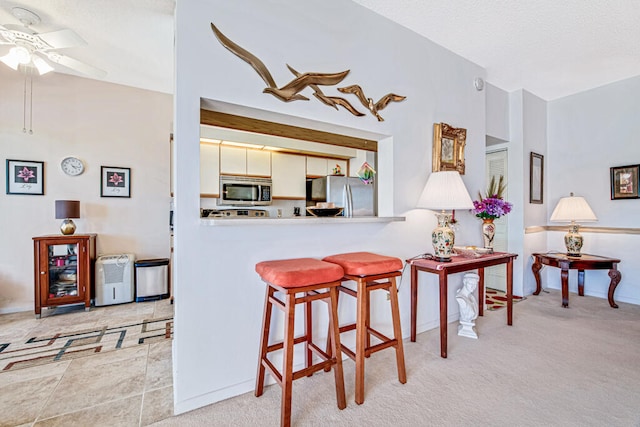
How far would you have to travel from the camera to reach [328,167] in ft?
16.2

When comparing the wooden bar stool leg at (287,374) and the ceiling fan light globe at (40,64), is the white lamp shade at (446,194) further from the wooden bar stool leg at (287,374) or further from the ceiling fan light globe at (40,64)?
the ceiling fan light globe at (40,64)

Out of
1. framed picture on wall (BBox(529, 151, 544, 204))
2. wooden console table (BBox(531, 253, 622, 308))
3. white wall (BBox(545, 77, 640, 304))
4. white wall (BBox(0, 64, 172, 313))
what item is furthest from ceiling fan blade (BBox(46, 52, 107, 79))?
white wall (BBox(545, 77, 640, 304))

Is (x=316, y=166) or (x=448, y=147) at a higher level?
(x=316, y=166)

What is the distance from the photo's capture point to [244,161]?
427cm

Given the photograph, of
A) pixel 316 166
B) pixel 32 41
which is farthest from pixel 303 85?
pixel 316 166

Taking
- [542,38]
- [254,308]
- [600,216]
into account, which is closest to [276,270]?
[254,308]

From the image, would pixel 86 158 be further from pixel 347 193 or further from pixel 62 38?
pixel 347 193

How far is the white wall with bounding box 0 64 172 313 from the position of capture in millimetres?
3115

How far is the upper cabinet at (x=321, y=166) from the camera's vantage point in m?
4.77

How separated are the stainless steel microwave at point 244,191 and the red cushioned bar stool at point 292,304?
2570mm

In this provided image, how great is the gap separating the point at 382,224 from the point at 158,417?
1.90 meters

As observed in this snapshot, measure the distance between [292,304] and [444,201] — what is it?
155 centimetres

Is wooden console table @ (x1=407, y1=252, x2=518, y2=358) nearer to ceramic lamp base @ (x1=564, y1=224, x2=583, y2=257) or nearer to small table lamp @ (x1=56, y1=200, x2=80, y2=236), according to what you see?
ceramic lamp base @ (x1=564, y1=224, x2=583, y2=257)

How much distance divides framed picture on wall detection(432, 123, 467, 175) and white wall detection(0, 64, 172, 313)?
3.35m
